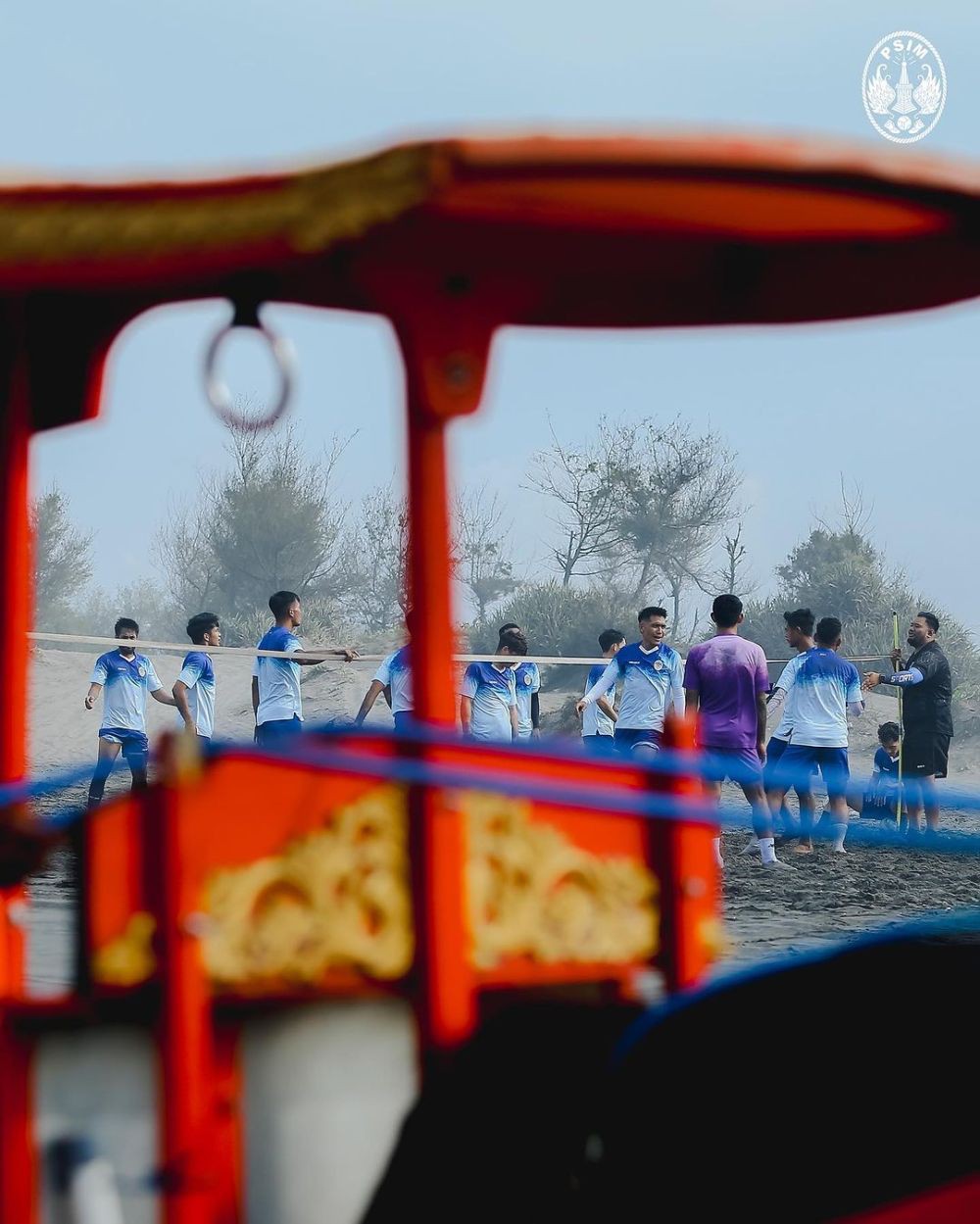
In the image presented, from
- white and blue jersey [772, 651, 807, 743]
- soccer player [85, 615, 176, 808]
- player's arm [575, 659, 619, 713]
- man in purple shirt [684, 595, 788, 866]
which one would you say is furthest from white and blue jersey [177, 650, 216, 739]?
white and blue jersey [772, 651, 807, 743]

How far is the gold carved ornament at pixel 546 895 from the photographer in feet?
9.43

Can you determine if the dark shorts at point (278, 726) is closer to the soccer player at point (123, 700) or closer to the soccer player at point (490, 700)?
the soccer player at point (123, 700)

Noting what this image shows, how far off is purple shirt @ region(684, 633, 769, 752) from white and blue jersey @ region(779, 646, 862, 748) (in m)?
1.23

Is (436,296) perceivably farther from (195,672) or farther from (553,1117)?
(195,672)

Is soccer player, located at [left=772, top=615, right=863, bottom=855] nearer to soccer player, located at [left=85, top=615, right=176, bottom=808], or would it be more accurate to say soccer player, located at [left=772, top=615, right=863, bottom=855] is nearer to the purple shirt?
the purple shirt

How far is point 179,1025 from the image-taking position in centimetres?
275

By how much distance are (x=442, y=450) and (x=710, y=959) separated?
102 cm

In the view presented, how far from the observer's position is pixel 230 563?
140 feet

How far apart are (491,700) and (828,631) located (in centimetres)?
241

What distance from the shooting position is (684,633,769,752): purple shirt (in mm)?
10328

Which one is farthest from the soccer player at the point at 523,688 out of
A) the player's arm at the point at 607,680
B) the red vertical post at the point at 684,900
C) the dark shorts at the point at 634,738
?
the red vertical post at the point at 684,900

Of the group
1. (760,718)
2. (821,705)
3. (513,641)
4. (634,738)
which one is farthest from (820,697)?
(513,641)

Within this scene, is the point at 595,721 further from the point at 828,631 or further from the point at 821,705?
the point at 828,631

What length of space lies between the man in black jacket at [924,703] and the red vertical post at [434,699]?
10510mm
